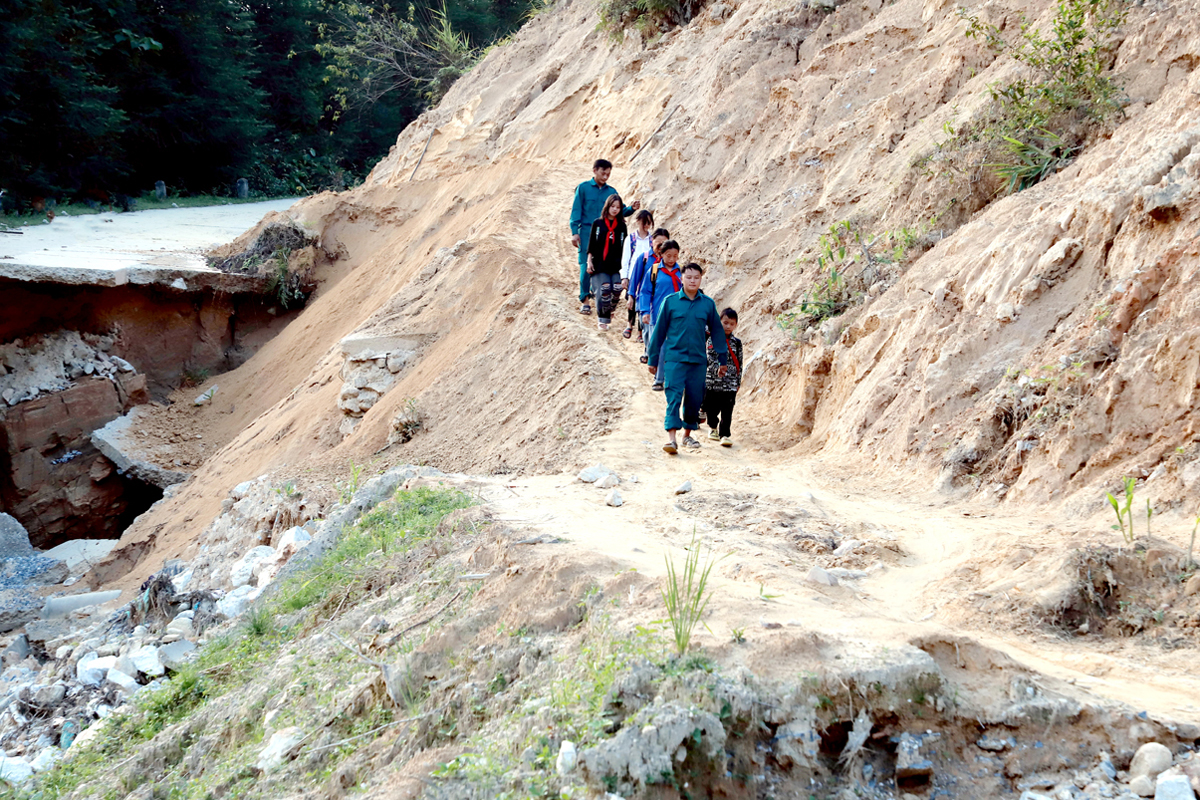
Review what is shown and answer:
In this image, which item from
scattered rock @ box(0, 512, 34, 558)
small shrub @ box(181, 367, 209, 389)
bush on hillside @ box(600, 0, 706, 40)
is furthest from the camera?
small shrub @ box(181, 367, 209, 389)

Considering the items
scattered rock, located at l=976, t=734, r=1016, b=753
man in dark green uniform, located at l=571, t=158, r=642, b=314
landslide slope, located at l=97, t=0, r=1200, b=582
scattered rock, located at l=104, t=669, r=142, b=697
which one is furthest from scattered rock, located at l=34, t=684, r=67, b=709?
man in dark green uniform, located at l=571, t=158, r=642, b=314

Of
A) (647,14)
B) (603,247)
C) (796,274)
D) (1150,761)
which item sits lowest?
(1150,761)

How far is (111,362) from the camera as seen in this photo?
44.2 feet

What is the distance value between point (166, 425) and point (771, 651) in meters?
12.5

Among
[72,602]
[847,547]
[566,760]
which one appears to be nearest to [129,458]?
[72,602]

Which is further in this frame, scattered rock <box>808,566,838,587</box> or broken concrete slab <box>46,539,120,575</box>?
broken concrete slab <box>46,539,120,575</box>

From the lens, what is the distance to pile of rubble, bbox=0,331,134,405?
41.1 ft

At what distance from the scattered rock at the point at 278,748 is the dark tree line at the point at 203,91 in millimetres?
17711

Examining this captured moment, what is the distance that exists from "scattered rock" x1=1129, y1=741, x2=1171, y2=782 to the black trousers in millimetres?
4392

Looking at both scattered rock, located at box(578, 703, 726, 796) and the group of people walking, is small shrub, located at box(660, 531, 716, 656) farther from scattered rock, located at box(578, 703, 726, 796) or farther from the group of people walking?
the group of people walking

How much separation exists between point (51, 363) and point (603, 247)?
8.81 meters

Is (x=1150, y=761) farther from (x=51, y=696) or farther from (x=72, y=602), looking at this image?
Answer: (x=72, y=602)

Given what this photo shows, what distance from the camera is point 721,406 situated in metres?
6.66

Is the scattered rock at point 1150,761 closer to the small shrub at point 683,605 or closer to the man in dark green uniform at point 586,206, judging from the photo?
the small shrub at point 683,605
